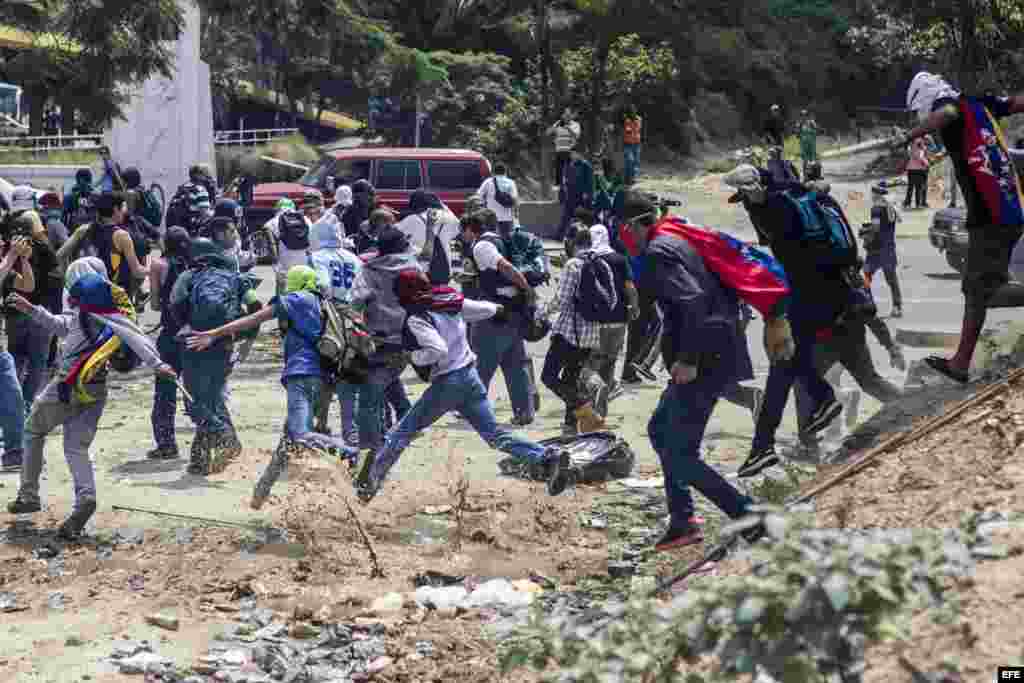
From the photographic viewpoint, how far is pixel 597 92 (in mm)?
37688

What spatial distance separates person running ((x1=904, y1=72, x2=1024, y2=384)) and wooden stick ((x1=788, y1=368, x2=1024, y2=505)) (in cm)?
87

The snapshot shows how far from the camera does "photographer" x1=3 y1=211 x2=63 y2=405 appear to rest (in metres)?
12.1

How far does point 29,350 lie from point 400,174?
1438 cm

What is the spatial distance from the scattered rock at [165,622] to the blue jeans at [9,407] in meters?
3.83

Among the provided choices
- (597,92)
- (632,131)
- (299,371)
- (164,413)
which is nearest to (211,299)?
(164,413)

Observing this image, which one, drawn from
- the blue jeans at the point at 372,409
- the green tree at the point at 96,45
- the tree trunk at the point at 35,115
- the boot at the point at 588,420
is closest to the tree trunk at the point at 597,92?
the tree trunk at the point at 35,115

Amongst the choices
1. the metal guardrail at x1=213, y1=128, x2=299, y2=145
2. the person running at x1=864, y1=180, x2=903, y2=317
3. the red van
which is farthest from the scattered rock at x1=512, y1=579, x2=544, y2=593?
the metal guardrail at x1=213, y1=128, x2=299, y2=145

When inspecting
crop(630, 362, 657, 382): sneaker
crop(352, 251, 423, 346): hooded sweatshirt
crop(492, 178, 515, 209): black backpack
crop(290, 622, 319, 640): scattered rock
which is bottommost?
crop(290, 622, 319, 640): scattered rock

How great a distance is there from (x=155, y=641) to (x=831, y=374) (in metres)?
5.70

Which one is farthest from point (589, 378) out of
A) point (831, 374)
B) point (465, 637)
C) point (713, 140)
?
point (713, 140)

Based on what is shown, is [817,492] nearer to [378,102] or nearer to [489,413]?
[489,413]

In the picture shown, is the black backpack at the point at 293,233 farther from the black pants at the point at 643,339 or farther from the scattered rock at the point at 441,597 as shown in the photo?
the scattered rock at the point at 441,597

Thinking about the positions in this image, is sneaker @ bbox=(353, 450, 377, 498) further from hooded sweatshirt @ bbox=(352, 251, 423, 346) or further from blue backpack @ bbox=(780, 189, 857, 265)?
blue backpack @ bbox=(780, 189, 857, 265)

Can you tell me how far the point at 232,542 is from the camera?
9.20 meters
